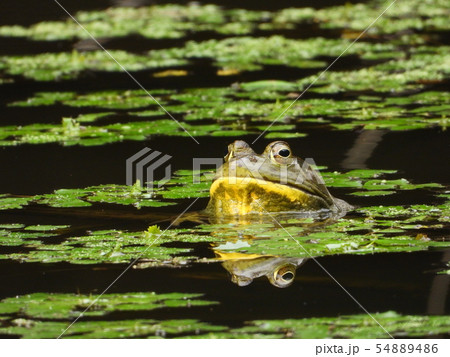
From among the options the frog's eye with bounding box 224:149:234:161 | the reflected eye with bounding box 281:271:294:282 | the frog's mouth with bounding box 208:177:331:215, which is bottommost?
the reflected eye with bounding box 281:271:294:282

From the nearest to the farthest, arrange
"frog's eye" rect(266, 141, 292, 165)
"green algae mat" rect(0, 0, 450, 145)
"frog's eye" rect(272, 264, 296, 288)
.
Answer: "frog's eye" rect(272, 264, 296, 288), "frog's eye" rect(266, 141, 292, 165), "green algae mat" rect(0, 0, 450, 145)

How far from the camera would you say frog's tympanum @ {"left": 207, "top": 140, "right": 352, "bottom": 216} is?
26.7 feet

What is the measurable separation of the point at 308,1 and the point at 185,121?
34.2ft

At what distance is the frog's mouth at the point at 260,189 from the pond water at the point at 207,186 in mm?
332

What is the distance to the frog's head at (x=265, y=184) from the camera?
8.14 metres

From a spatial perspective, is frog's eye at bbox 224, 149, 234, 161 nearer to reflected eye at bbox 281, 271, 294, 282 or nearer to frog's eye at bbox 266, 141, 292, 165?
frog's eye at bbox 266, 141, 292, 165

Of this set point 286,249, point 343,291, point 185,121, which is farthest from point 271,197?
point 185,121

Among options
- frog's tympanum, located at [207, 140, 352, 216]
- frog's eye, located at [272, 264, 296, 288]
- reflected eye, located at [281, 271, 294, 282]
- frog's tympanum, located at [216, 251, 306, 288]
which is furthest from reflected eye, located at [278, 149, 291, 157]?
reflected eye, located at [281, 271, 294, 282]

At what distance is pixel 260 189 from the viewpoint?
8.28 m

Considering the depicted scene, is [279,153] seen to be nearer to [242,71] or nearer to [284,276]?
[284,276]

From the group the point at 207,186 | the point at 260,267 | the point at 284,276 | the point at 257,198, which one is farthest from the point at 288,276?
the point at 207,186

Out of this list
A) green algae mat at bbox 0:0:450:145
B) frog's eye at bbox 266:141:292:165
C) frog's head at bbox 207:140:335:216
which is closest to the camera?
frog's head at bbox 207:140:335:216

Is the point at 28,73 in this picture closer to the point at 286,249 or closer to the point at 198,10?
the point at 198,10
